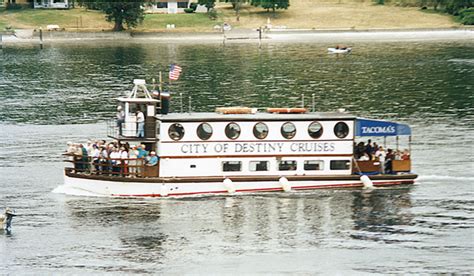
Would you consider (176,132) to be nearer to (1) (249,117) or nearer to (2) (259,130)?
(1) (249,117)

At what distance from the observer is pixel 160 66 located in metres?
160

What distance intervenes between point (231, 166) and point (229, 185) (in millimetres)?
1359

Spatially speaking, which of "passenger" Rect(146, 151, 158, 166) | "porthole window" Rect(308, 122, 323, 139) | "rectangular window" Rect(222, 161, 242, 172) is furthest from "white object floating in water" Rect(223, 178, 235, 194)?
"porthole window" Rect(308, 122, 323, 139)

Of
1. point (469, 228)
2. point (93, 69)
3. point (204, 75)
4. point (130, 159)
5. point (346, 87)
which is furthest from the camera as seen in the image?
point (93, 69)

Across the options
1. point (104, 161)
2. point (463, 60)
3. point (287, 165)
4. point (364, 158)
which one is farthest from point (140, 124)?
point (463, 60)

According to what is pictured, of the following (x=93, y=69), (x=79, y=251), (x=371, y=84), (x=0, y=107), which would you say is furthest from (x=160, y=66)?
(x=79, y=251)

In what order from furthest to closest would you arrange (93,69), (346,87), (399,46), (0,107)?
(399,46) < (93,69) < (346,87) < (0,107)

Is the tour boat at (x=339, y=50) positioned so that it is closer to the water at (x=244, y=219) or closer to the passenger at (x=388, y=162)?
the water at (x=244, y=219)

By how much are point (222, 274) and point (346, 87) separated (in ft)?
262

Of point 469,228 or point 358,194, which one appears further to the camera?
point 358,194

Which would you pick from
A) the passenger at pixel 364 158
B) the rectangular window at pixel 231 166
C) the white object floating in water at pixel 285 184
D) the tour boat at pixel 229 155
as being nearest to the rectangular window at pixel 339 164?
the tour boat at pixel 229 155

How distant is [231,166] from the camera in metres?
66.0

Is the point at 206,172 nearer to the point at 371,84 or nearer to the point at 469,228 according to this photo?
the point at 469,228

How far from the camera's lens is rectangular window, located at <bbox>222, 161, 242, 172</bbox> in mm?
65938
